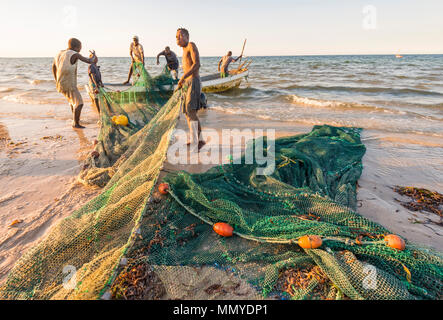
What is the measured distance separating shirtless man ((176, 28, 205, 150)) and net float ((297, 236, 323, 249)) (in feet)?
10.6

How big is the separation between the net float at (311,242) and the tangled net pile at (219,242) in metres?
0.05

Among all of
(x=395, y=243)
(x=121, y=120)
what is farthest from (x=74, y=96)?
(x=395, y=243)

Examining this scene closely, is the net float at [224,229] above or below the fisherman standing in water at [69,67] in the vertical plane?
below

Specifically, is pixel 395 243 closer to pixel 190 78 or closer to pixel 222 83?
pixel 190 78

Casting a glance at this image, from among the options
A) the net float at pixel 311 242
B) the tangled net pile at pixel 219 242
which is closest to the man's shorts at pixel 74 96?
the tangled net pile at pixel 219 242

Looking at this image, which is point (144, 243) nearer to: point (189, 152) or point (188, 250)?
point (188, 250)

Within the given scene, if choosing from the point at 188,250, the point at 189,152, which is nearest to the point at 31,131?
the point at 189,152

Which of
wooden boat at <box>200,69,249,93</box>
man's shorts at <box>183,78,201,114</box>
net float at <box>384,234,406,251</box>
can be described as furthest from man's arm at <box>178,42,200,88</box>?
wooden boat at <box>200,69,249,93</box>

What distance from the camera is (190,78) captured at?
4395 mm

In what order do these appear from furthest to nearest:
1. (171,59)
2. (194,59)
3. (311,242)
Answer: (171,59) → (194,59) → (311,242)

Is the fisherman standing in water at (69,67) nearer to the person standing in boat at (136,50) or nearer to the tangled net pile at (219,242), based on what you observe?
the person standing in boat at (136,50)

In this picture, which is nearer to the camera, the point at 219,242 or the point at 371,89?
the point at 219,242

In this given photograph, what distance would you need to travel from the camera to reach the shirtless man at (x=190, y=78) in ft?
13.6
